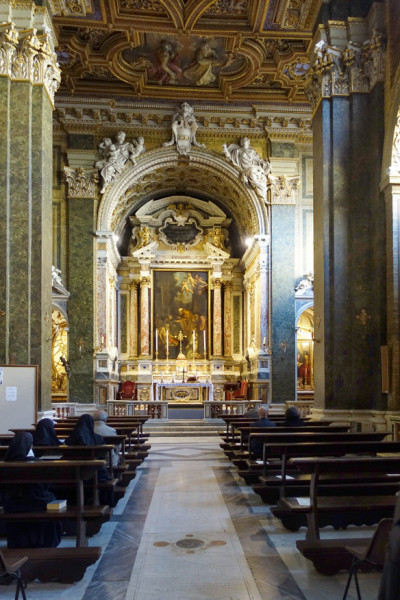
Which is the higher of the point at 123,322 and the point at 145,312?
the point at 145,312

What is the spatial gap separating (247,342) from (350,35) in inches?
515

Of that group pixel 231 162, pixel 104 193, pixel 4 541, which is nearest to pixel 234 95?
pixel 231 162

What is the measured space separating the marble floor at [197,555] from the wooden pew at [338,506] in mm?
163

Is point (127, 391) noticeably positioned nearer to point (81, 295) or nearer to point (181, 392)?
point (181, 392)

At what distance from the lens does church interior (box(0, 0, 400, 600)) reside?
10.3m

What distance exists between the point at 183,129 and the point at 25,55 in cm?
855

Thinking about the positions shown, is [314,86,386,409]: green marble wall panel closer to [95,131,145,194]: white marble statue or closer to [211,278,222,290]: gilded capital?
[95,131,145,194]: white marble statue

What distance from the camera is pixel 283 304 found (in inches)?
790

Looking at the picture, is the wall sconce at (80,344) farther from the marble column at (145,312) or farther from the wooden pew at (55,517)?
the wooden pew at (55,517)

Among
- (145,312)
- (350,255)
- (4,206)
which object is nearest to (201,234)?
(145,312)

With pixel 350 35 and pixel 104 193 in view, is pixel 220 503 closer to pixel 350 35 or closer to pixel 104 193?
pixel 350 35

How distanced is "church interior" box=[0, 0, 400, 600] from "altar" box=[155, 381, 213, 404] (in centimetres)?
7

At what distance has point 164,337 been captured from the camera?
24375 millimetres

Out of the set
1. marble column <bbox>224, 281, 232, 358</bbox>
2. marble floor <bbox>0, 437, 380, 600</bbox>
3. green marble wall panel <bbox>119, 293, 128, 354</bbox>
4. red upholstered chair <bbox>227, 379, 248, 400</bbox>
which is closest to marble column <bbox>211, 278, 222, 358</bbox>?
marble column <bbox>224, 281, 232, 358</bbox>
